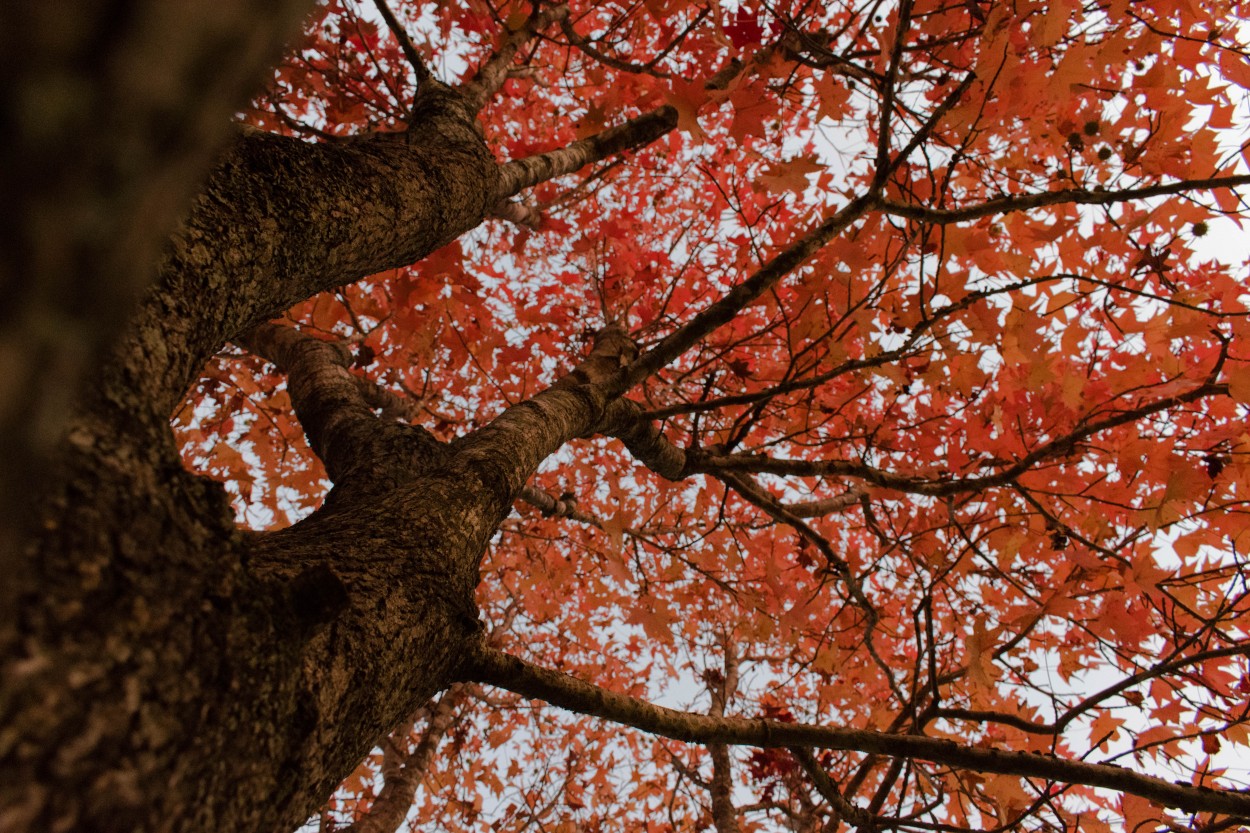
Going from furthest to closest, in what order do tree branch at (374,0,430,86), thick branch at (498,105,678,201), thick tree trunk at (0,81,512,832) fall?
thick branch at (498,105,678,201) → tree branch at (374,0,430,86) → thick tree trunk at (0,81,512,832)

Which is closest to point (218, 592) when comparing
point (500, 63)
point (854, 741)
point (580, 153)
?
point (854, 741)

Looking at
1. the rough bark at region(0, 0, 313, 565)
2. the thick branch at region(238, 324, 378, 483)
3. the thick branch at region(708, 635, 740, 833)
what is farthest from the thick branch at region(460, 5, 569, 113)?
the thick branch at region(708, 635, 740, 833)

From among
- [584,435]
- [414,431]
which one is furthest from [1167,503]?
[414,431]

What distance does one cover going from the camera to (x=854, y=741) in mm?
1564

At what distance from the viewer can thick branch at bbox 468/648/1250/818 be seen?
1376 mm

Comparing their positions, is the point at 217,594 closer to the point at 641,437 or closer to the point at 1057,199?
the point at 641,437

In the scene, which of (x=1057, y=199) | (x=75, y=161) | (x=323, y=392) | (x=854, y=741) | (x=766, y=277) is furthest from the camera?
(x=323, y=392)

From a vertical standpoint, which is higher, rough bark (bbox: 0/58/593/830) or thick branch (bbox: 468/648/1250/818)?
thick branch (bbox: 468/648/1250/818)

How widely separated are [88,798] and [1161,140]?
367 centimetres

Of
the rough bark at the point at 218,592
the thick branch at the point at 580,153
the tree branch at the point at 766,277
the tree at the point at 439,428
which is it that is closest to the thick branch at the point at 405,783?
the tree at the point at 439,428

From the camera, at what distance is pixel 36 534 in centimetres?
43

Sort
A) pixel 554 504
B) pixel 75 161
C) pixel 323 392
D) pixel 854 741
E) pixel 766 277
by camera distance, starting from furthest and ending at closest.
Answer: pixel 554 504 → pixel 323 392 → pixel 766 277 → pixel 854 741 → pixel 75 161

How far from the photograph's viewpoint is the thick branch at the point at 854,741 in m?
1.38

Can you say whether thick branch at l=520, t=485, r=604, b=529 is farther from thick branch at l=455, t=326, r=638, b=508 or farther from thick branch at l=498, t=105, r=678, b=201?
thick branch at l=498, t=105, r=678, b=201
